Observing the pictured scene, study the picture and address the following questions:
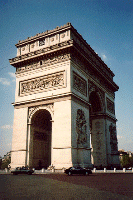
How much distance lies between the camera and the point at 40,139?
26234 mm

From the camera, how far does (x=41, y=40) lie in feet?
88.2

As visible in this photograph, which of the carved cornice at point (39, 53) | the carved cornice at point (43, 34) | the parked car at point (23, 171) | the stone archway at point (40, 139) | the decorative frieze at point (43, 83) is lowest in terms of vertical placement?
the parked car at point (23, 171)

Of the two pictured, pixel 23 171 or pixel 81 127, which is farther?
pixel 81 127

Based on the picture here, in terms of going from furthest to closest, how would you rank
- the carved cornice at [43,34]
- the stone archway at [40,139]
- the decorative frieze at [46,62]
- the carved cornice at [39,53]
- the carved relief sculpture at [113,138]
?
the carved relief sculpture at [113,138], the carved cornice at [43,34], the stone archway at [40,139], the decorative frieze at [46,62], the carved cornice at [39,53]

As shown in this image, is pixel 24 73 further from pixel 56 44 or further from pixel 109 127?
pixel 109 127

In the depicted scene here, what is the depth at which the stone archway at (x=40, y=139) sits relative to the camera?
80.8 ft

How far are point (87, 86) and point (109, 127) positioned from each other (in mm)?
9090

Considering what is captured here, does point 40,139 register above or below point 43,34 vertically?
below

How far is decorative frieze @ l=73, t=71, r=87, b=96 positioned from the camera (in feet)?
80.0

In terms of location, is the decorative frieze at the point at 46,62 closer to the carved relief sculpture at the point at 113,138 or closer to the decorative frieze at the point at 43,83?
the decorative frieze at the point at 43,83

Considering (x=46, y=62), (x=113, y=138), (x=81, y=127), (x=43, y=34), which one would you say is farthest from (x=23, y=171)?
(x=113, y=138)

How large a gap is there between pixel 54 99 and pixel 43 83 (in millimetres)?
2660

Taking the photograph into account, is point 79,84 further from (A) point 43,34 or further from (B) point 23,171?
(B) point 23,171

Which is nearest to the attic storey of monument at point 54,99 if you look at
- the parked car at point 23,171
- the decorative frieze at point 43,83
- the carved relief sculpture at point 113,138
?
the decorative frieze at point 43,83
